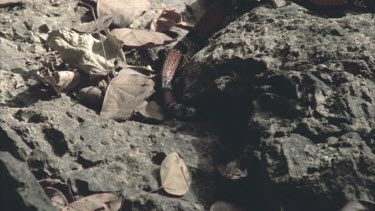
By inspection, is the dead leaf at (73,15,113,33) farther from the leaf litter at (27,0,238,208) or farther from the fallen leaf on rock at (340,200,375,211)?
the fallen leaf on rock at (340,200,375,211)

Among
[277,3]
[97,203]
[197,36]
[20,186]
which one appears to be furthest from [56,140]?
[277,3]

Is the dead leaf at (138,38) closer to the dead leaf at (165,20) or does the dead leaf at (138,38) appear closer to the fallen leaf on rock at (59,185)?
the dead leaf at (165,20)

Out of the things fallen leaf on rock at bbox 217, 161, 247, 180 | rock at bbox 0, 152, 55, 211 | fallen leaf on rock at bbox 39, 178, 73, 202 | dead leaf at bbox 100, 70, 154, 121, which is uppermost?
rock at bbox 0, 152, 55, 211

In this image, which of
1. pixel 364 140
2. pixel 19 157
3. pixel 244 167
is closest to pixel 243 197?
pixel 244 167

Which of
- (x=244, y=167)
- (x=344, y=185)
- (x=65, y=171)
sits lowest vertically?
(x=65, y=171)

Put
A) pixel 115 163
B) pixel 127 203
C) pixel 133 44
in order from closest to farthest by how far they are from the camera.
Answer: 1. pixel 127 203
2. pixel 115 163
3. pixel 133 44

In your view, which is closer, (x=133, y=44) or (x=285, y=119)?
(x=285, y=119)

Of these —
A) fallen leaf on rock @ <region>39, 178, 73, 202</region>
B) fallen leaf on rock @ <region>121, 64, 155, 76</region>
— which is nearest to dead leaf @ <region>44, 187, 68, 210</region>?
fallen leaf on rock @ <region>39, 178, 73, 202</region>

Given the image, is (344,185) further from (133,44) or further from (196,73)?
(133,44)

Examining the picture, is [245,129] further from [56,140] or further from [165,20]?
[165,20]
